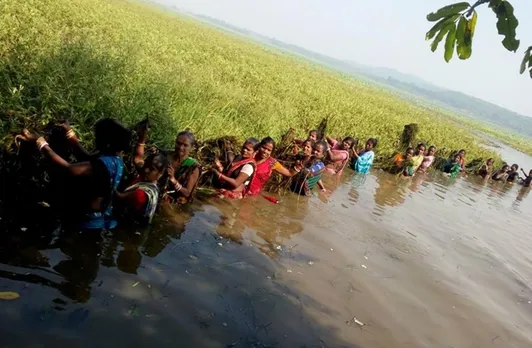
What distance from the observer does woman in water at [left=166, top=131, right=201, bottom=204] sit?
200 inches

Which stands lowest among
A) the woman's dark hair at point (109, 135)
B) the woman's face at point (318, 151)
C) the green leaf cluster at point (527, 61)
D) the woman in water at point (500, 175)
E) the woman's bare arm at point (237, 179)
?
the woman in water at point (500, 175)

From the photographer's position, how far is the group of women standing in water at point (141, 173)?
3594 mm

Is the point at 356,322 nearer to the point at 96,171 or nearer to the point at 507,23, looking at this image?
the point at 96,171

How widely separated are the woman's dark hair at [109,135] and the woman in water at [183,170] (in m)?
1.37

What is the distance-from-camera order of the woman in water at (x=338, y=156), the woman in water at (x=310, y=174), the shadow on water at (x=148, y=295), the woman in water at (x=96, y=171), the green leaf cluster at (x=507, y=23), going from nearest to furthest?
the green leaf cluster at (x=507, y=23) < the shadow on water at (x=148, y=295) < the woman in water at (x=96, y=171) < the woman in water at (x=310, y=174) < the woman in water at (x=338, y=156)

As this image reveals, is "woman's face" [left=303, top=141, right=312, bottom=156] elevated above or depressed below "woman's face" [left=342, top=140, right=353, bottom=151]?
above

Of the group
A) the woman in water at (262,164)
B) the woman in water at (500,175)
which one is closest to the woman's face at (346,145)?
the woman in water at (262,164)

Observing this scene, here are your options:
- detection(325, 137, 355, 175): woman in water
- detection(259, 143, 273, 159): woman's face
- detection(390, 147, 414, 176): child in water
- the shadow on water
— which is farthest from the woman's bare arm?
detection(390, 147, 414, 176): child in water

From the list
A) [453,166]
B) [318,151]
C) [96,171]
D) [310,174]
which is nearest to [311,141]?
[318,151]

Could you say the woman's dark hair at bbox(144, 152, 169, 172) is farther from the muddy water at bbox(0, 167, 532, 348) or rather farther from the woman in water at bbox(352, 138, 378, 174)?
the woman in water at bbox(352, 138, 378, 174)

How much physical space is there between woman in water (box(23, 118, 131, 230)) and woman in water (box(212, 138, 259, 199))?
2209mm

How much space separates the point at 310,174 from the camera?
24.3ft

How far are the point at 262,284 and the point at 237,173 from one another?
89.3 inches

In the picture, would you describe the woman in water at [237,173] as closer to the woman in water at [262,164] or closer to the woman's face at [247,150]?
the woman's face at [247,150]
